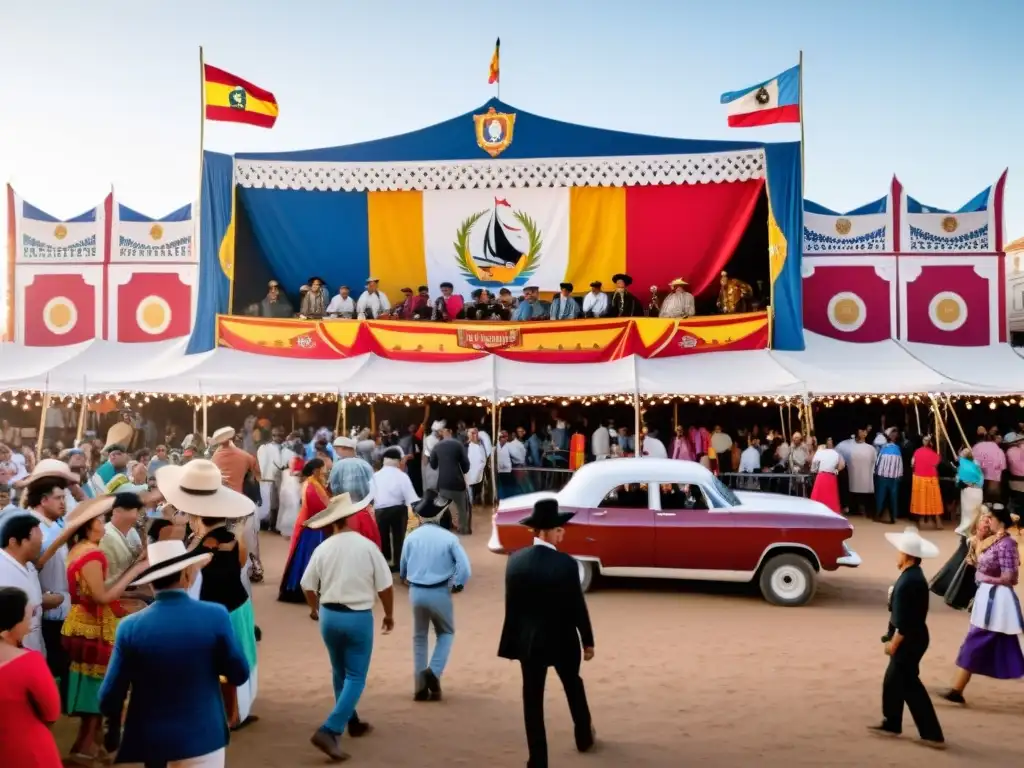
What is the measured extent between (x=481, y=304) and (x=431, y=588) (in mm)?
13231

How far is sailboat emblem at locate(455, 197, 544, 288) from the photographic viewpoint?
785 inches

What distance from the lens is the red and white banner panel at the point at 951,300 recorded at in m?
19.9

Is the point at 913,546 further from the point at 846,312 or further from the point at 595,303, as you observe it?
the point at 846,312

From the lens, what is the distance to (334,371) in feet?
56.2

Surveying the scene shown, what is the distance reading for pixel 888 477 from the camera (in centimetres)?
1566

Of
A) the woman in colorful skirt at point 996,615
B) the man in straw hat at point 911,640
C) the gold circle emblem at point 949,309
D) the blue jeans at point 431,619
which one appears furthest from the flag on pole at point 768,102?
the blue jeans at point 431,619

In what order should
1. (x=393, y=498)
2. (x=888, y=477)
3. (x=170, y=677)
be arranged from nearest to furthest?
(x=170, y=677), (x=393, y=498), (x=888, y=477)

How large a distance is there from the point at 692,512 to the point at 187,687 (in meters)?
6.74

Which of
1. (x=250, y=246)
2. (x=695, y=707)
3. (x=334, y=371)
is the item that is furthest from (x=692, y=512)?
(x=250, y=246)

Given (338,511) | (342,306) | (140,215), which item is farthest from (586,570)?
(140,215)

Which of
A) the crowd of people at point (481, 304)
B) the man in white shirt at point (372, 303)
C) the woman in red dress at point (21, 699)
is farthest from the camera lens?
the man in white shirt at point (372, 303)

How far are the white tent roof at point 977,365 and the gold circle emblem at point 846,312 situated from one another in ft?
4.17

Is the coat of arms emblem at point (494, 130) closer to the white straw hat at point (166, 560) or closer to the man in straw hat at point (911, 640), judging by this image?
the man in straw hat at point (911, 640)

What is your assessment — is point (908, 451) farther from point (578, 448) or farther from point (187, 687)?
point (187, 687)
